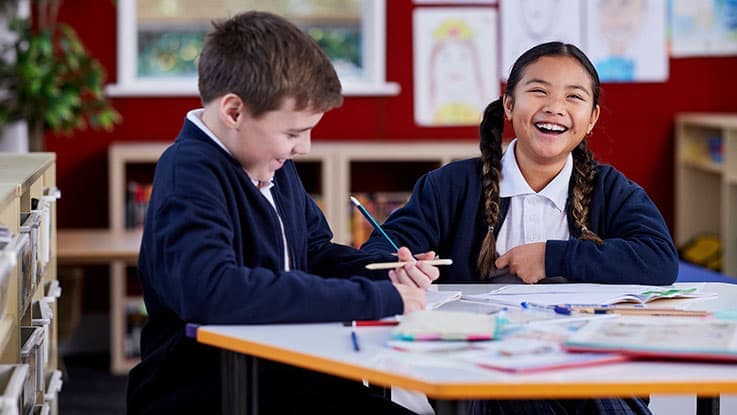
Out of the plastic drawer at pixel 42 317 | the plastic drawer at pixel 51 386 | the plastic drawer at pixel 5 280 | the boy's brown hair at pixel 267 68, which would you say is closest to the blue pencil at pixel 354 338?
the boy's brown hair at pixel 267 68

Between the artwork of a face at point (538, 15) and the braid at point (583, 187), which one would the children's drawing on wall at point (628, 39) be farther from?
the braid at point (583, 187)

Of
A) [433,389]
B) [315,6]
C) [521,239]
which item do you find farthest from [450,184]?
[315,6]

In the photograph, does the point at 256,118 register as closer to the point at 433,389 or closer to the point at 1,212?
the point at 1,212

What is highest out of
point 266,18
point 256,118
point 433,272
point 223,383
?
point 266,18

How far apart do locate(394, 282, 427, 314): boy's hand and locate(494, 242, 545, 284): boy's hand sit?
1.50ft

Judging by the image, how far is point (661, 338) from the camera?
1.66m

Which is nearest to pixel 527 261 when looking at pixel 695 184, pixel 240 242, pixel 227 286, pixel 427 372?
pixel 240 242

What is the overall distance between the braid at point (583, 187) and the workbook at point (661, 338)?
595 millimetres

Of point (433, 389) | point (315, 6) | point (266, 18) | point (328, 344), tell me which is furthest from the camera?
point (315, 6)

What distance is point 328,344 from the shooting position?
168 centimetres

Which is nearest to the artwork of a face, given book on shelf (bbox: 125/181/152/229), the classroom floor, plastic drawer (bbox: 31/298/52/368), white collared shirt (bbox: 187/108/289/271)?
book on shelf (bbox: 125/181/152/229)

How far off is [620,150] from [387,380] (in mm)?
4339

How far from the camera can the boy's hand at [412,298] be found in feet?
6.12

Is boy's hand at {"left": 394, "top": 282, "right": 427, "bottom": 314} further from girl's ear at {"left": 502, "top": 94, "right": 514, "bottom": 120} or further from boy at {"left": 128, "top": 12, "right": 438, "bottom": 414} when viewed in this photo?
girl's ear at {"left": 502, "top": 94, "right": 514, "bottom": 120}
